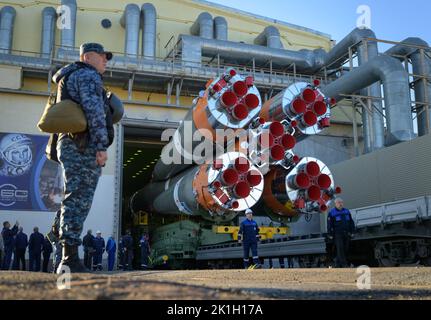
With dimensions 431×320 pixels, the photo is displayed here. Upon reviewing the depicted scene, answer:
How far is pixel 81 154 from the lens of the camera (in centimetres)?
393

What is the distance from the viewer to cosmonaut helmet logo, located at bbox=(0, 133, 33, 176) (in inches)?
646

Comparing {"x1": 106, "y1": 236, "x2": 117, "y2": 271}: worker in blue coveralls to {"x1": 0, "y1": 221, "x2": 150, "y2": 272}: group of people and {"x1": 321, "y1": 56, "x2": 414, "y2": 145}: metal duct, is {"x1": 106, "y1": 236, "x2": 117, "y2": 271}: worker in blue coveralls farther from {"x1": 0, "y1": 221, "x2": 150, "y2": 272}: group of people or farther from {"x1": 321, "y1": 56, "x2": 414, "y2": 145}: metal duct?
{"x1": 321, "y1": 56, "x2": 414, "y2": 145}: metal duct

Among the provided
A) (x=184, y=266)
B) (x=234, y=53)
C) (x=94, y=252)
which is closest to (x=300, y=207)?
(x=184, y=266)

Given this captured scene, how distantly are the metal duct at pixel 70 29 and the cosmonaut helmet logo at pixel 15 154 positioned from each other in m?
7.19

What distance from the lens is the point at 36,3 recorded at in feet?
77.8

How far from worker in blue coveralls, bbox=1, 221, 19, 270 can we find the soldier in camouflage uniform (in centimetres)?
1114

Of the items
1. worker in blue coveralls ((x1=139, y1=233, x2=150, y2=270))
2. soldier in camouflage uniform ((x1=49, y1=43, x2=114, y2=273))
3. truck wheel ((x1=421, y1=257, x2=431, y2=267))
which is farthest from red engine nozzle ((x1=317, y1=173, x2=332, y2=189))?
worker in blue coveralls ((x1=139, y1=233, x2=150, y2=270))

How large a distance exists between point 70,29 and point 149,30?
Result: 3.82 meters

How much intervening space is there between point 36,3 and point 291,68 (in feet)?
44.2

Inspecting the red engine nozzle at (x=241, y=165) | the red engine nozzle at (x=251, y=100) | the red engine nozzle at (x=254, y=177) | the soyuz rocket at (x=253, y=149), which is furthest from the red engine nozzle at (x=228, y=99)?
the red engine nozzle at (x=254, y=177)

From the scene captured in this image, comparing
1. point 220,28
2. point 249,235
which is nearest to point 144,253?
point 249,235

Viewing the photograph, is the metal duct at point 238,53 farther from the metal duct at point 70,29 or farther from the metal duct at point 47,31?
the metal duct at point 47,31

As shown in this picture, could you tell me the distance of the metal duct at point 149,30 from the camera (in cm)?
2291
